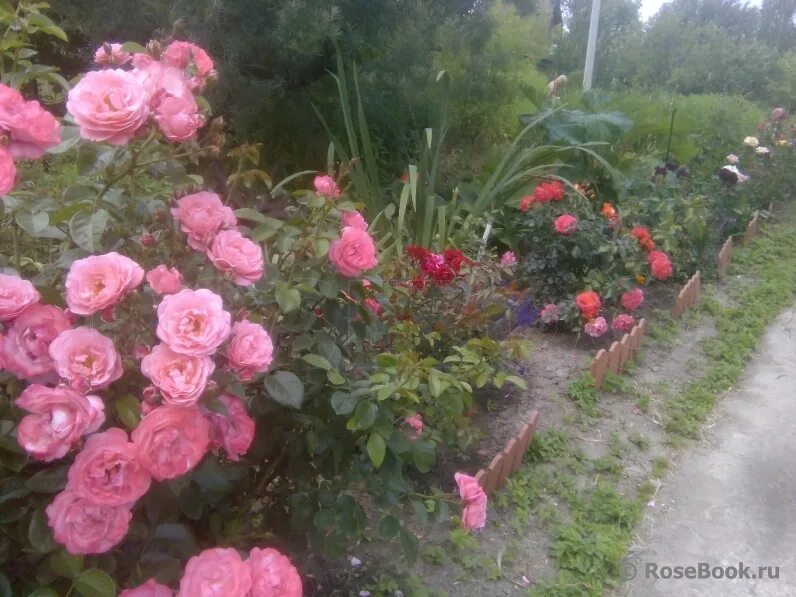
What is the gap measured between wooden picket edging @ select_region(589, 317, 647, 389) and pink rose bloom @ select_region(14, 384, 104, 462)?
2.36 metres

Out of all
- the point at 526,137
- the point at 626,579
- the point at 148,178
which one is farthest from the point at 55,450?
the point at 526,137

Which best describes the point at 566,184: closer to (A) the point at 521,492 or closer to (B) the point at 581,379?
(B) the point at 581,379

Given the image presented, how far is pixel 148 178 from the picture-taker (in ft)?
4.64

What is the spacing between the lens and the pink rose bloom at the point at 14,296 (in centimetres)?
100

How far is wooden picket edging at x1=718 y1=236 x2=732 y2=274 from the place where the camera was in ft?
14.9

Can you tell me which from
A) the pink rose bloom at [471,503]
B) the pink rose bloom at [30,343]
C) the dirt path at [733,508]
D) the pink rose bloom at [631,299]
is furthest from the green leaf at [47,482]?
the pink rose bloom at [631,299]

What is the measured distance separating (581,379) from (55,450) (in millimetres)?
2375

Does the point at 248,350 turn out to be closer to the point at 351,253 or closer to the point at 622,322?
the point at 351,253

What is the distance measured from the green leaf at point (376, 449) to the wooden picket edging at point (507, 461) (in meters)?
0.86

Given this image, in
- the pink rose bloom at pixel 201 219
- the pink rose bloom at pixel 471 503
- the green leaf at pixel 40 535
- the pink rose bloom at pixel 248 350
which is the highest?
the pink rose bloom at pixel 201 219

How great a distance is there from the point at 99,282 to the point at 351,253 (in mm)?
465

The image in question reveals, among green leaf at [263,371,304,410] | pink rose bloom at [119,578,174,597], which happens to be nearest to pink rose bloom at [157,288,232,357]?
green leaf at [263,371,304,410]

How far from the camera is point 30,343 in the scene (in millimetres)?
996

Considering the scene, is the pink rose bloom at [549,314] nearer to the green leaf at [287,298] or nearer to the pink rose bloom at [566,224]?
the pink rose bloom at [566,224]
